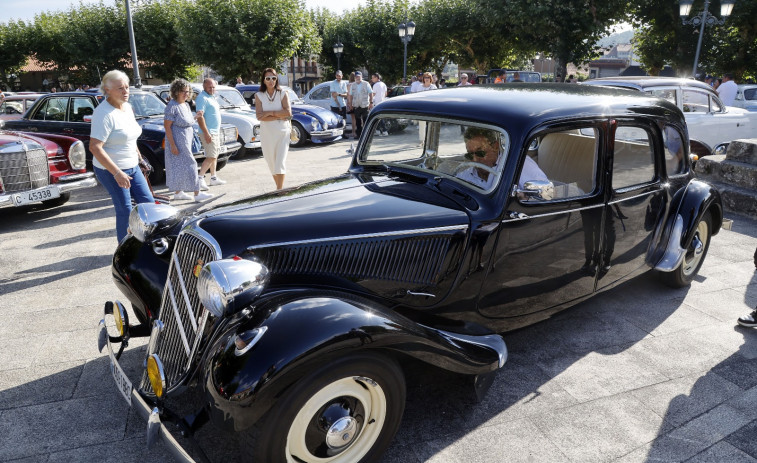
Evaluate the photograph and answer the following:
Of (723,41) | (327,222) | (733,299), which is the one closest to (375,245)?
(327,222)

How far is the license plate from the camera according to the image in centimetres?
623

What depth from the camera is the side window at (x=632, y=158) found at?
11.7ft

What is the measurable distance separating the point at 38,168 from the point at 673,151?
7166mm

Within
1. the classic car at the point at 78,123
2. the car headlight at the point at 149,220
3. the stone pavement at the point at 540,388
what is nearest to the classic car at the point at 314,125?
the classic car at the point at 78,123

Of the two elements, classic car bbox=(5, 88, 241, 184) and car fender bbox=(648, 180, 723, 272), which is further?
classic car bbox=(5, 88, 241, 184)

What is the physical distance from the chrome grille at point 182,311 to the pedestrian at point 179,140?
15.3 ft

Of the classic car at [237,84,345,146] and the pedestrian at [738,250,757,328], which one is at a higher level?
the classic car at [237,84,345,146]

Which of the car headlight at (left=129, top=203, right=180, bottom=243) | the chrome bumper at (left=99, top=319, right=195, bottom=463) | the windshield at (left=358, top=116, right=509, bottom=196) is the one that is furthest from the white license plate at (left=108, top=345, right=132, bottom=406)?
the windshield at (left=358, top=116, right=509, bottom=196)

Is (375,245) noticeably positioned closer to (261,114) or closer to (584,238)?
(584,238)

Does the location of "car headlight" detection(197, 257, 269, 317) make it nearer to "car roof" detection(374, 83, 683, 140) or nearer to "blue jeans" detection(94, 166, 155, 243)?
"car roof" detection(374, 83, 683, 140)

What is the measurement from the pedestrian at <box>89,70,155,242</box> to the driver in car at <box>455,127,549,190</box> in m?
3.09

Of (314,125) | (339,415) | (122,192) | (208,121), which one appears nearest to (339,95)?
(314,125)

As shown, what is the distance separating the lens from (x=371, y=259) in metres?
2.71

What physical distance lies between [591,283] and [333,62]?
37.7 metres
